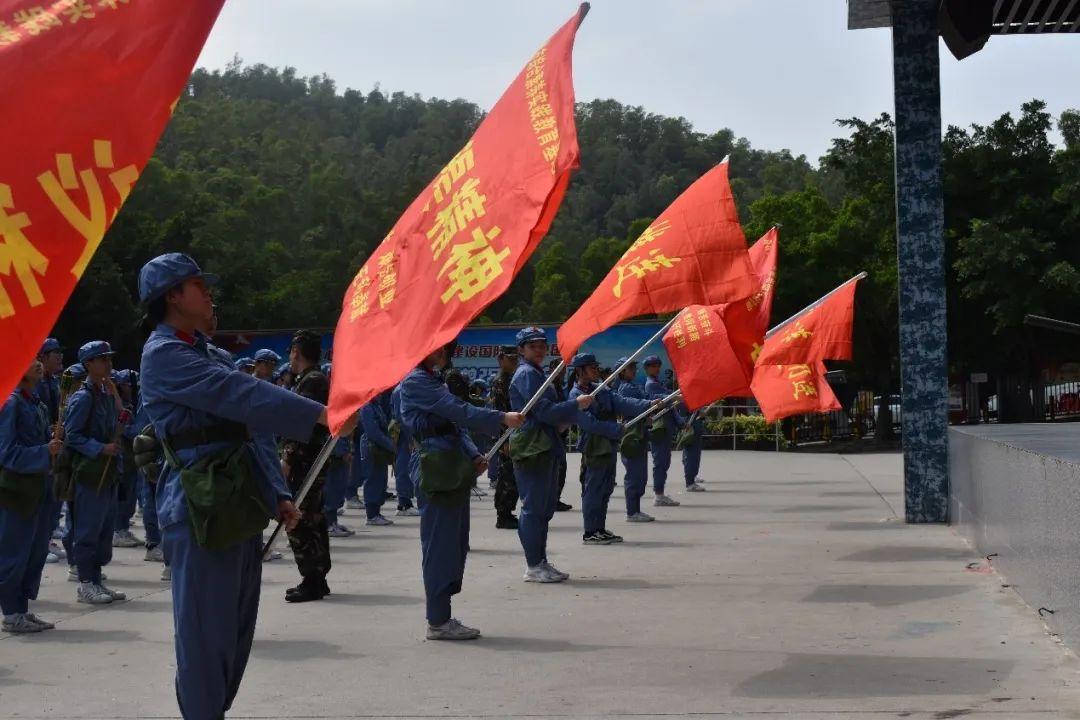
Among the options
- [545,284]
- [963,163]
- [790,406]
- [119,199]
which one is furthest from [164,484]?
[545,284]

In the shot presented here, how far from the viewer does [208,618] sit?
568cm

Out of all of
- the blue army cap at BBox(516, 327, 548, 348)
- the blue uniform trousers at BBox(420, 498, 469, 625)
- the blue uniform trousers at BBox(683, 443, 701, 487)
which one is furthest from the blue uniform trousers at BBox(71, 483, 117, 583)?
the blue uniform trousers at BBox(683, 443, 701, 487)

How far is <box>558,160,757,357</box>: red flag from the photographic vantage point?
11.2m

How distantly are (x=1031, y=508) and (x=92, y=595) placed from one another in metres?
6.37

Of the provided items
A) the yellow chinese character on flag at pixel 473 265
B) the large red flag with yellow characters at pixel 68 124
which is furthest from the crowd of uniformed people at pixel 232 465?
the large red flag with yellow characters at pixel 68 124

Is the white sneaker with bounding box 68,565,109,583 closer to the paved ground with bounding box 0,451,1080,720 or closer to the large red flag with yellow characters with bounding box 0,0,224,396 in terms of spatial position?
the paved ground with bounding box 0,451,1080,720

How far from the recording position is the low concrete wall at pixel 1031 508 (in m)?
7.50

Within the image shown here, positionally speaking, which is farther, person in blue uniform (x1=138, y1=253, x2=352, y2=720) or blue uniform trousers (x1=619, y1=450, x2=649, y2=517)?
blue uniform trousers (x1=619, y1=450, x2=649, y2=517)

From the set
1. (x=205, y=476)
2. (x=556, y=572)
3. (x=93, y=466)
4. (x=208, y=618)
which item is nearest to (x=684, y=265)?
(x=556, y=572)

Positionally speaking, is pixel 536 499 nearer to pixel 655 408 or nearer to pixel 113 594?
pixel 113 594

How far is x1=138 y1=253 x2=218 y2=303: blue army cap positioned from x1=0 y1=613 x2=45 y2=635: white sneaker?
4180 millimetres

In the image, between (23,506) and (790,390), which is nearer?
(23,506)

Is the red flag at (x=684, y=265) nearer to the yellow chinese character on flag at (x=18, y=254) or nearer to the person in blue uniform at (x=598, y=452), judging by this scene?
the person in blue uniform at (x=598, y=452)

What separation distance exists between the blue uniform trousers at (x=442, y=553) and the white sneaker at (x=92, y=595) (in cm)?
295
